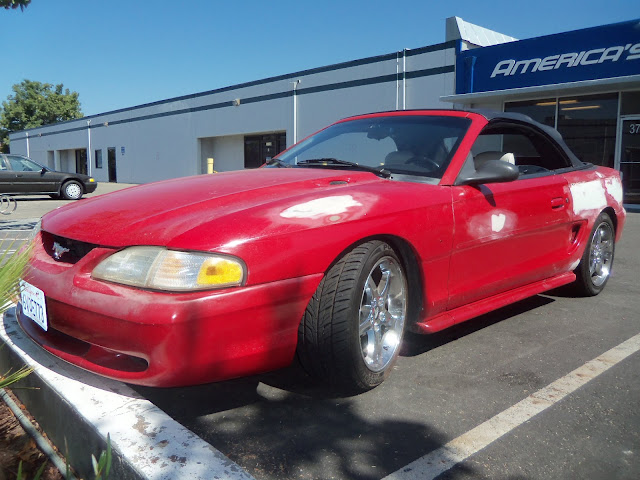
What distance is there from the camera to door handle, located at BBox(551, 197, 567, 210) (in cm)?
365

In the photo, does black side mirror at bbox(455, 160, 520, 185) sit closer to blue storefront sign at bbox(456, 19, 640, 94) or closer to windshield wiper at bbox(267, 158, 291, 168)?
windshield wiper at bbox(267, 158, 291, 168)

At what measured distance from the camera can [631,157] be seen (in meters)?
13.0

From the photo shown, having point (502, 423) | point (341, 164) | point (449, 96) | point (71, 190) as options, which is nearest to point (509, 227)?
point (341, 164)

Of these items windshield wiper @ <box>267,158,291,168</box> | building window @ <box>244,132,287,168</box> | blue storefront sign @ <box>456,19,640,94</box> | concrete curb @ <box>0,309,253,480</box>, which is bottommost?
concrete curb @ <box>0,309,253,480</box>

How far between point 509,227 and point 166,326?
2.14 meters

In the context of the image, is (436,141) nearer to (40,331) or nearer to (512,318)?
(512,318)

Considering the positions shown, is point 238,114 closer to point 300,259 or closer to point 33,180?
point 33,180

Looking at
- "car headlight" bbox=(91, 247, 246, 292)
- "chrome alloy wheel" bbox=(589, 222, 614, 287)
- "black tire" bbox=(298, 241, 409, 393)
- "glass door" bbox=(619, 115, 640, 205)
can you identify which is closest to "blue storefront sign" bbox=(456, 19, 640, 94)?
"glass door" bbox=(619, 115, 640, 205)

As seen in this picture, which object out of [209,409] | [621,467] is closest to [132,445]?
[209,409]

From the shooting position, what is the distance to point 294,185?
268cm

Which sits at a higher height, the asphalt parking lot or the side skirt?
the side skirt

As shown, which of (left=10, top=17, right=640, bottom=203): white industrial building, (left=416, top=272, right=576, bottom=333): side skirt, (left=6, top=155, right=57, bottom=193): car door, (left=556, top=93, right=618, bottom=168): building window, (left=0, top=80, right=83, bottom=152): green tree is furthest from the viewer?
(left=0, top=80, right=83, bottom=152): green tree

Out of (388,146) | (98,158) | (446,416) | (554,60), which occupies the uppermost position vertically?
(554,60)

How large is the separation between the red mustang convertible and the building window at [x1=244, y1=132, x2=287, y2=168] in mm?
19440
